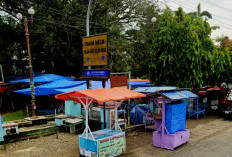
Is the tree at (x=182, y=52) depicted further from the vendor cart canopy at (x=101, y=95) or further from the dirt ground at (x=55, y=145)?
the vendor cart canopy at (x=101, y=95)

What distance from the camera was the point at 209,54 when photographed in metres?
13.5

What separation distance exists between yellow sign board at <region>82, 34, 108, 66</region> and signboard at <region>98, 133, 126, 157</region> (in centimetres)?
300

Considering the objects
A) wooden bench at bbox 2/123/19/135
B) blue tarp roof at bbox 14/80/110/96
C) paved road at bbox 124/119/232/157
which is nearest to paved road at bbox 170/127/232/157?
paved road at bbox 124/119/232/157

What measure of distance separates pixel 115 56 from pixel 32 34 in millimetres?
8464

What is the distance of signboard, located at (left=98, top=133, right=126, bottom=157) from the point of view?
24.8 ft

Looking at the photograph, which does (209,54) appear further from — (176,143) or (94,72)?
(94,72)

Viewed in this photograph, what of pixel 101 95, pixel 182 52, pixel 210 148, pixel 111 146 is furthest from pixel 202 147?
pixel 182 52

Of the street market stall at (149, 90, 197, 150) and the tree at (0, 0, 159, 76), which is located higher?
the tree at (0, 0, 159, 76)

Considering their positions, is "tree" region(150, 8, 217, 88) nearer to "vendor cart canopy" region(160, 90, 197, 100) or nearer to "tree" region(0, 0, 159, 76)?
"vendor cart canopy" region(160, 90, 197, 100)

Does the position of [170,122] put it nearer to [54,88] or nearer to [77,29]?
[54,88]

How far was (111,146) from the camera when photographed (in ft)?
26.1

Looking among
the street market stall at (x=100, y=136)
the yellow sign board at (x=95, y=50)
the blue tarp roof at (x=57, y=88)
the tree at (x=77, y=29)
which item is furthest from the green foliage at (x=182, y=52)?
the tree at (x=77, y=29)

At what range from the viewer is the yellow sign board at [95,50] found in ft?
28.9

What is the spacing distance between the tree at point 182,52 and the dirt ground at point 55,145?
4.05m
